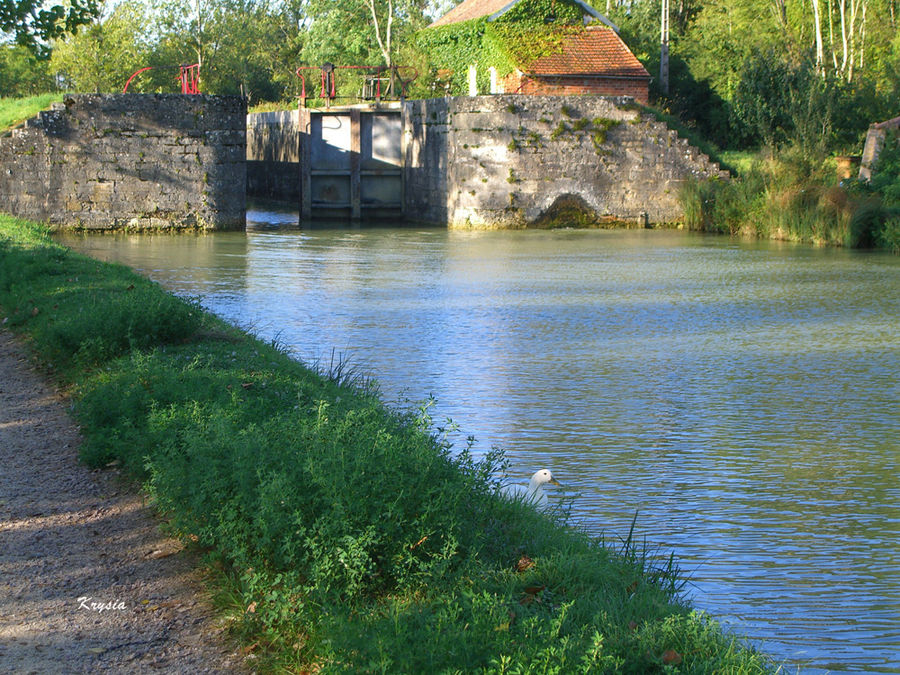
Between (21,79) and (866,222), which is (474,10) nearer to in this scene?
(866,222)

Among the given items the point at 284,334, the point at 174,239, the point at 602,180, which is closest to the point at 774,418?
Answer: the point at 284,334

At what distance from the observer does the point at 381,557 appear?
3.89m

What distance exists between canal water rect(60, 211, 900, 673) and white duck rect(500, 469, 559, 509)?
0.30 m

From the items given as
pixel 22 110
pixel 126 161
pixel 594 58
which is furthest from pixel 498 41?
pixel 22 110

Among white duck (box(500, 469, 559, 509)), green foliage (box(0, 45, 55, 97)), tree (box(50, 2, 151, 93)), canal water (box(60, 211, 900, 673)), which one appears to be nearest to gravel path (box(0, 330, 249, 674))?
white duck (box(500, 469, 559, 509))

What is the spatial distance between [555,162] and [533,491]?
1887cm

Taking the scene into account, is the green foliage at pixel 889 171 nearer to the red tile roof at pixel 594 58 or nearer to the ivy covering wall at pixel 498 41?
the ivy covering wall at pixel 498 41

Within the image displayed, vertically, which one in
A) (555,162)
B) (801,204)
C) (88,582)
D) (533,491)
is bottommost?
(88,582)

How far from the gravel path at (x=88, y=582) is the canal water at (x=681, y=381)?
1986mm

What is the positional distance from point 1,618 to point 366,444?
58.2 inches

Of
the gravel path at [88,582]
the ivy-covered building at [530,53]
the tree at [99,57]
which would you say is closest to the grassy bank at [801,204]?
the ivy-covered building at [530,53]

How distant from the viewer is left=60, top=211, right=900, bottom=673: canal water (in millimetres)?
4879

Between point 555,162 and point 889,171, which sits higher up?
point 555,162

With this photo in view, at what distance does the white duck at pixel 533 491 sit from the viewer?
5.17 meters
